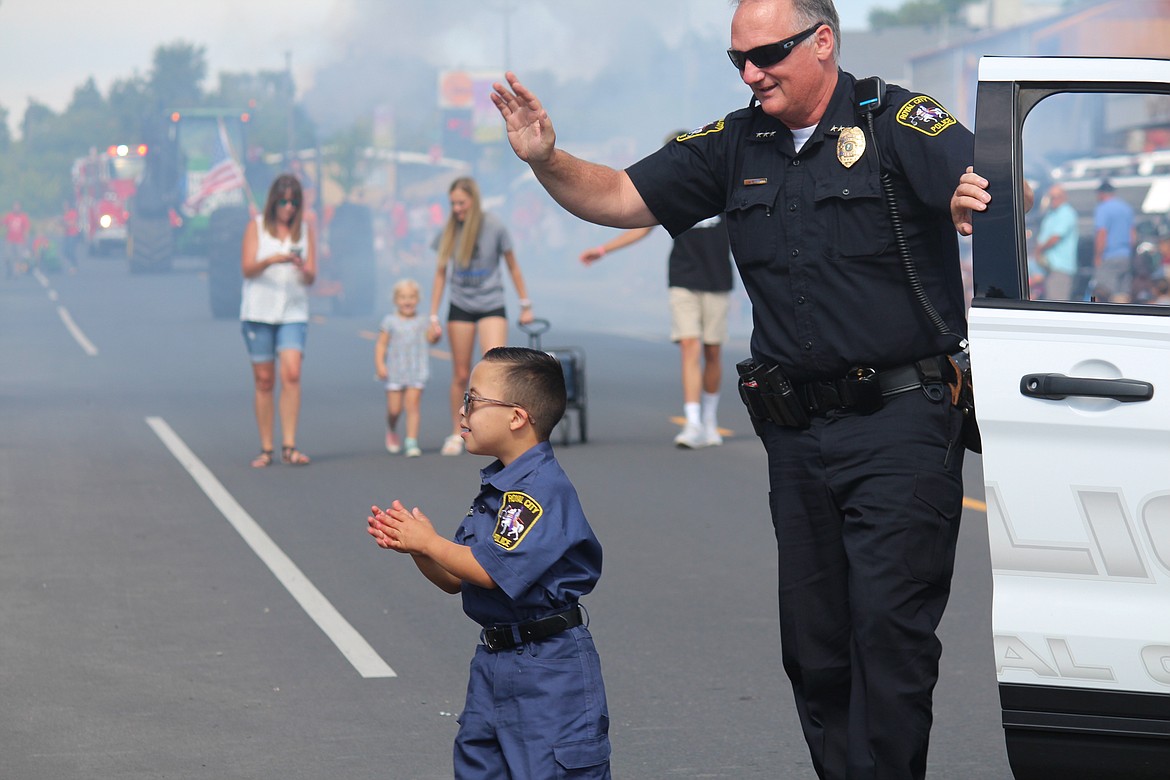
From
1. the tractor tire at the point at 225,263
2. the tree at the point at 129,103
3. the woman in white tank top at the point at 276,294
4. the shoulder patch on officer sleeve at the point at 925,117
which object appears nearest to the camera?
the shoulder patch on officer sleeve at the point at 925,117

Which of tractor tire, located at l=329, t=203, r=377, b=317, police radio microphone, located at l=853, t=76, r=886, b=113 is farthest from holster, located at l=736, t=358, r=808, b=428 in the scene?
tractor tire, located at l=329, t=203, r=377, b=317

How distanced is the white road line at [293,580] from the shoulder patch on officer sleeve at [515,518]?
2.48 meters

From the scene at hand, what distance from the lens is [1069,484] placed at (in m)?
3.56

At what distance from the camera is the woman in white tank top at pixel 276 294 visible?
10820 millimetres

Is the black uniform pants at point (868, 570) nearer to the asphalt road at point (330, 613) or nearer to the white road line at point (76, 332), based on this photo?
Answer: the asphalt road at point (330, 613)

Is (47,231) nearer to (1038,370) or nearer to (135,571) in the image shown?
(135,571)

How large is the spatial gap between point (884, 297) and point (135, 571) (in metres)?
4.77

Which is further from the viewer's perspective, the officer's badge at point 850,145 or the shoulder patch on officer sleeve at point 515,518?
the officer's badge at point 850,145

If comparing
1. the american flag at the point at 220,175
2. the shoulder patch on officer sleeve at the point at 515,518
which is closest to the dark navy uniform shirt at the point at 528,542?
the shoulder patch on officer sleeve at the point at 515,518

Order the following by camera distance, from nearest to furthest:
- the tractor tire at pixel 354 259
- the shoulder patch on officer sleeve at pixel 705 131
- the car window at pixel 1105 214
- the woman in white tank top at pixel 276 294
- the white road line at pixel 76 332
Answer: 1. the shoulder patch on officer sleeve at pixel 705 131
2. the woman in white tank top at pixel 276 294
3. the car window at pixel 1105 214
4. the white road line at pixel 76 332
5. the tractor tire at pixel 354 259

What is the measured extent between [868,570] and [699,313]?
7.91 metres

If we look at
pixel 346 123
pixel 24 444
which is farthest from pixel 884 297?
pixel 346 123

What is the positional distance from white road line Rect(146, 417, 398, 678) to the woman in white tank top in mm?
624

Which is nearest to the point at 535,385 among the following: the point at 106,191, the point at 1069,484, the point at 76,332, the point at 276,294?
the point at 1069,484
